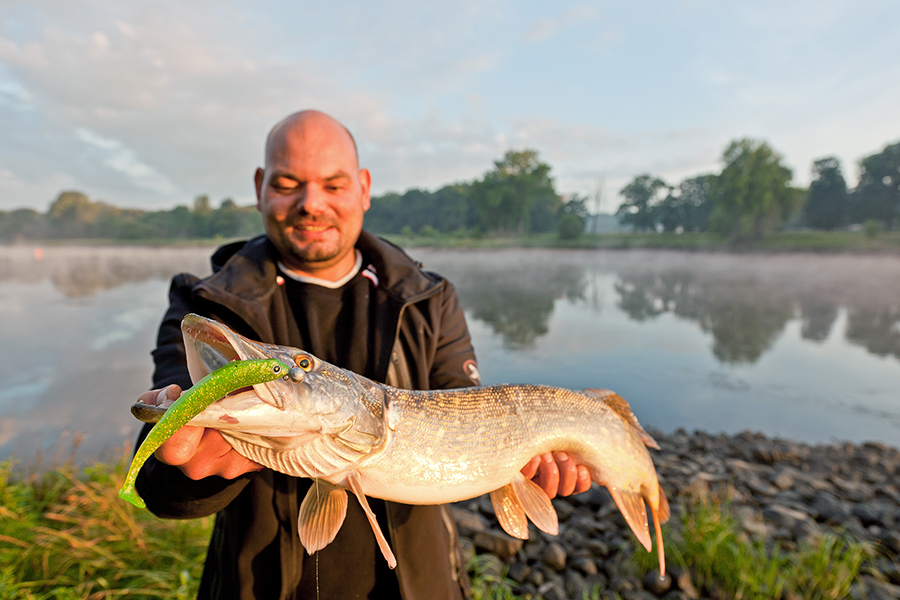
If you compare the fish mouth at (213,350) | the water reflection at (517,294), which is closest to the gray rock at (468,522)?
the fish mouth at (213,350)

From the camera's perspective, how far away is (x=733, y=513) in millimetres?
4602

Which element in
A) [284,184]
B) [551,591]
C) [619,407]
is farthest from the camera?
[551,591]

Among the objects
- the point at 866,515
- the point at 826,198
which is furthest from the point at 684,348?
the point at 826,198

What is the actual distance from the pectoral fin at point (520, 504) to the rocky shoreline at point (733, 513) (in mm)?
2099

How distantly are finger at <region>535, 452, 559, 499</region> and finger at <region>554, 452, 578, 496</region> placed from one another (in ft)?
0.08

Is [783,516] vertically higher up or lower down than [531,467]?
lower down

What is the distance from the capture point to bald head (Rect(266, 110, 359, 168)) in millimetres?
2561

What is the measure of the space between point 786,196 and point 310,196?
54.0 metres

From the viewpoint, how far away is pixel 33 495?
4.54m

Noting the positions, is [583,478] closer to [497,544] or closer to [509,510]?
[509,510]

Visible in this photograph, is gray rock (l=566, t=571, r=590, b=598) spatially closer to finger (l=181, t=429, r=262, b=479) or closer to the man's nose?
finger (l=181, t=429, r=262, b=479)

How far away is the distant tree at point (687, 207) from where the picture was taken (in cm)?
4772

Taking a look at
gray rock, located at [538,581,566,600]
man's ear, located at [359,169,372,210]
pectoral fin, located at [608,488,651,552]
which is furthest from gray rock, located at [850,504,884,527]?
man's ear, located at [359,169,372,210]

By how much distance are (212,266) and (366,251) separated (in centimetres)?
99
